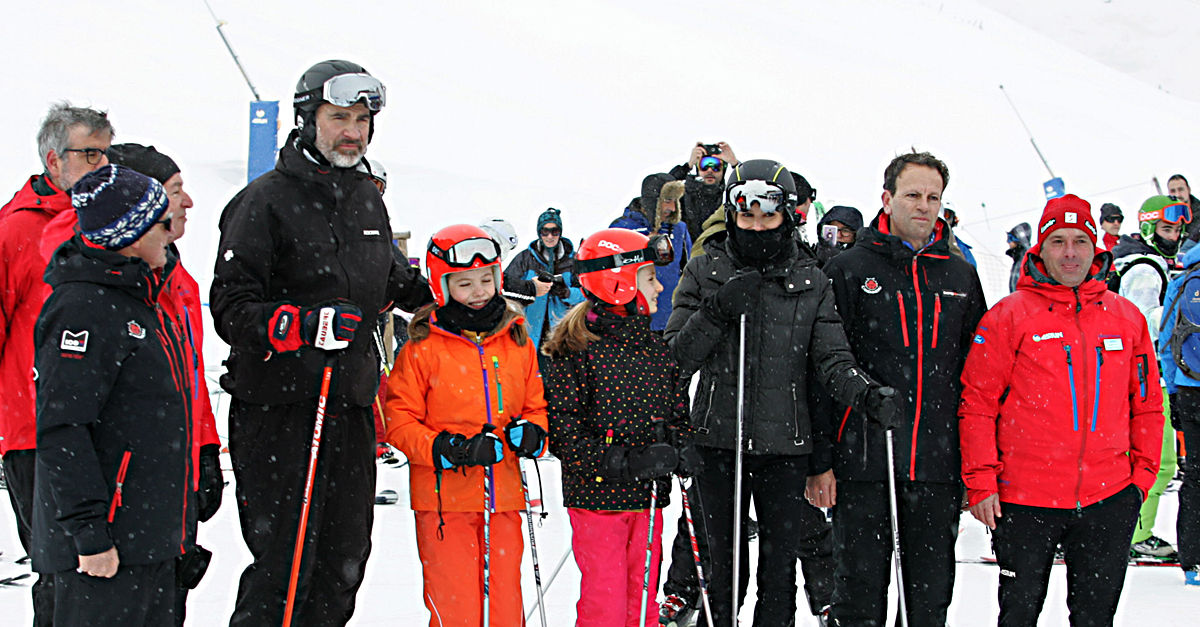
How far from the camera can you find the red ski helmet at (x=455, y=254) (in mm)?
3898

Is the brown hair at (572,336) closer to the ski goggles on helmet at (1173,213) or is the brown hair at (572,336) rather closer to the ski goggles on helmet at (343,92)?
the ski goggles on helmet at (343,92)

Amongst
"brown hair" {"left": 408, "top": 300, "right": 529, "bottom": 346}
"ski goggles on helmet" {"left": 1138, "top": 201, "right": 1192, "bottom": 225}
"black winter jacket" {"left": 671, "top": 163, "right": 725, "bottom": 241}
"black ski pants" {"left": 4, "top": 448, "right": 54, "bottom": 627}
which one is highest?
"black winter jacket" {"left": 671, "top": 163, "right": 725, "bottom": 241}

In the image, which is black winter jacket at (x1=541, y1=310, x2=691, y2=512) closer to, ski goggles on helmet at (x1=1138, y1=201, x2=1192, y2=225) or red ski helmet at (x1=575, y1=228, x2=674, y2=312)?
red ski helmet at (x1=575, y1=228, x2=674, y2=312)

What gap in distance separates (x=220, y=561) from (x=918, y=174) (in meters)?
4.23

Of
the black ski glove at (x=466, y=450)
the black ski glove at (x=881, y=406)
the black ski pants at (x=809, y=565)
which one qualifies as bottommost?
the black ski pants at (x=809, y=565)

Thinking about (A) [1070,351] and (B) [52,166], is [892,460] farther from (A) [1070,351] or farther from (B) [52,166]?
(B) [52,166]

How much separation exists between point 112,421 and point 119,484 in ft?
0.62

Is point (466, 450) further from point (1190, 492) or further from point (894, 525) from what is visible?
point (1190, 492)

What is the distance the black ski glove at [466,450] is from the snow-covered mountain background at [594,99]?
8.03 meters

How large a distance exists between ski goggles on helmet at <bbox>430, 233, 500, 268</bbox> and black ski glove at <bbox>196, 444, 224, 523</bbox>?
3.65 feet

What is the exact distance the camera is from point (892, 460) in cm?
388

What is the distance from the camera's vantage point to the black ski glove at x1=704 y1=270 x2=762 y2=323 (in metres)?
3.91

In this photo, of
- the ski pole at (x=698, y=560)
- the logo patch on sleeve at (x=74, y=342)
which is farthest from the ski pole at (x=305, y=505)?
the ski pole at (x=698, y=560)

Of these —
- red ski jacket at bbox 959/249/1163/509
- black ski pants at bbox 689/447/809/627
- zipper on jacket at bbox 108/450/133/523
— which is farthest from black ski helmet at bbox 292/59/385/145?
red ski jacket at bbox 959/249/1163/509
